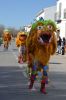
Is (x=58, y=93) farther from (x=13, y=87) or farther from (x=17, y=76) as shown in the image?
(x=17, y=76)

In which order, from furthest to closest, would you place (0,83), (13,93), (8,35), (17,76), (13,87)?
(8,35)
(17,76)
(0,83)
(13,87)
(13,93)

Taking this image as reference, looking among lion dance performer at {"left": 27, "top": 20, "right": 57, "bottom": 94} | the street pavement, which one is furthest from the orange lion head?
the street pavement

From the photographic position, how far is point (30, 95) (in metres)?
11.0

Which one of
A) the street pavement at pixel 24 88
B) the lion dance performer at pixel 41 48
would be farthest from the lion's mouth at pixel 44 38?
the street pavement at pixel 24 88

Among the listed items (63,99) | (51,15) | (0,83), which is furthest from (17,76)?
(51,15)

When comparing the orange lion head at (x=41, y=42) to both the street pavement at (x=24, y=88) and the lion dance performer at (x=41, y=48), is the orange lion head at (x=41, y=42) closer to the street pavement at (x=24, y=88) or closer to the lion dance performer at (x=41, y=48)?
the lion dance performer at (x=41, y=48)

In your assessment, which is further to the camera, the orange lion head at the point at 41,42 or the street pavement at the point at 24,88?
the orange lion head at the point at 41,42

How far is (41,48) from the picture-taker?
38.3 ft

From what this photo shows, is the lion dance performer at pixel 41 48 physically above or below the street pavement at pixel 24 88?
above

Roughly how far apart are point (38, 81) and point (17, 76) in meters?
1.65

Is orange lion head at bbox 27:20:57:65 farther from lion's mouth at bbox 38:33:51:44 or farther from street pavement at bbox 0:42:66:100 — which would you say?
street pavement at bbox 0:42:66:100

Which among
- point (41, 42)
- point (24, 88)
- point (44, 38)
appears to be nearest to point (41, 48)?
point (41, 42)

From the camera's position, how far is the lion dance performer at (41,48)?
1155 cm

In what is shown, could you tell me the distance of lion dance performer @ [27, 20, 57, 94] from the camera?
11555 millimetres
